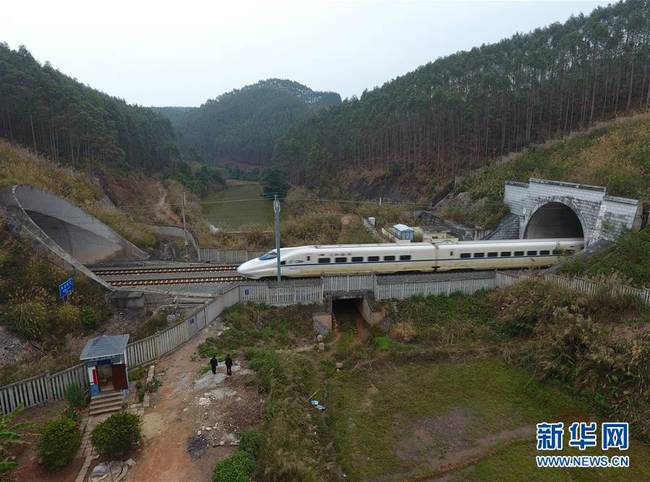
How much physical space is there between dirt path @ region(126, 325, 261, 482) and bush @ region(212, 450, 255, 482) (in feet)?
1.47

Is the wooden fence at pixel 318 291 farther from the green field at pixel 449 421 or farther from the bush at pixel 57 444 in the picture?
the green field at pixel 449 421

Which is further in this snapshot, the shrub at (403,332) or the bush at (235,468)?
the shrub at (403,332)

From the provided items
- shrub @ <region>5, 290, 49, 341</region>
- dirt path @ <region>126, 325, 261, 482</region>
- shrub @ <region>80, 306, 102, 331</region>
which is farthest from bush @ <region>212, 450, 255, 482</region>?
shrub @ <region>80, 306, 102, 331</region>

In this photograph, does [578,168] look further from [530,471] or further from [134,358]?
[134,358]

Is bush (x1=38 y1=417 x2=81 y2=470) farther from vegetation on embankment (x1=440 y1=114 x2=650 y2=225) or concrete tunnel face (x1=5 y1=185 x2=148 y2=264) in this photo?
vegetation on embankment (x1=440 y1=114 x2=650 y2=225)

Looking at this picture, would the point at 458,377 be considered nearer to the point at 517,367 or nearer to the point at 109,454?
the point at 517,367

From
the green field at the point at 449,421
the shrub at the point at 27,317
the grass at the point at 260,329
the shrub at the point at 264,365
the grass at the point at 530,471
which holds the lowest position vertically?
the grass at the point at 530,471

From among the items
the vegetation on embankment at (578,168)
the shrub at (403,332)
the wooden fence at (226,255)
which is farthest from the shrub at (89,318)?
the vegetation on embankment at (578,168)

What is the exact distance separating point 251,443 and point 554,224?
31.1 m

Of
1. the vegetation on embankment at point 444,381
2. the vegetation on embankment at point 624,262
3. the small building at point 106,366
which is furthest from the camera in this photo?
the vegetation on embankment at point 624,262

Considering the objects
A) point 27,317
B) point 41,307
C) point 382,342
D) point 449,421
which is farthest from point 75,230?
point 449,421

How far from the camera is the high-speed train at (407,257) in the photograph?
75.2 ft

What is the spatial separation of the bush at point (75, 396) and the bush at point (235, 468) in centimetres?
558

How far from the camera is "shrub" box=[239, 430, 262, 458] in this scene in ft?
34.7
